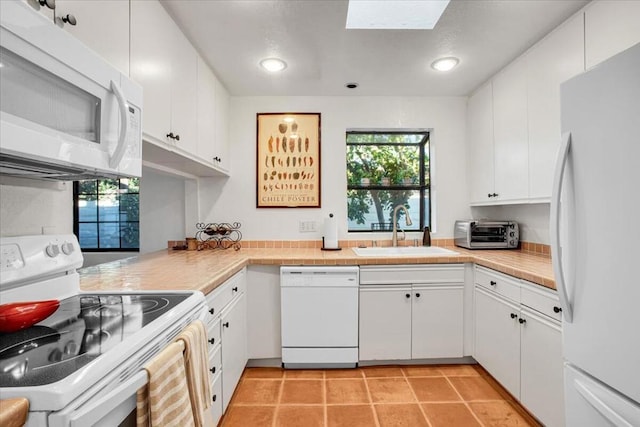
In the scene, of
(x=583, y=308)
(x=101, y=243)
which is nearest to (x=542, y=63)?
(x=583, y=308)

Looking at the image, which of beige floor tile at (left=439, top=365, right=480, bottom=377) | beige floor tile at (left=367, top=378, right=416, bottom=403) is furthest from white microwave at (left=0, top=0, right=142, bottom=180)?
beige floor tile at (left=439, top=365, right=480, bottom=377)

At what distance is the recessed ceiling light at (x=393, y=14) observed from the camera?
1762 mm

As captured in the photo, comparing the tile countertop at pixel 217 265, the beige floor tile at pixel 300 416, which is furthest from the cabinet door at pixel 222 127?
the beige floor tile at pixel 300 416

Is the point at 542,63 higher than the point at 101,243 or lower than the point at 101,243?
higher

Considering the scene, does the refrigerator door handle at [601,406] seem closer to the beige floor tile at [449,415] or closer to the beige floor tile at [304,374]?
the beige floor tile at [449,415]

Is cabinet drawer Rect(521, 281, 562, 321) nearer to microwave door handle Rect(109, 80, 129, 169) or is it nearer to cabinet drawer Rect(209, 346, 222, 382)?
cabinet drawer Rect(209, 346, 222, 382)

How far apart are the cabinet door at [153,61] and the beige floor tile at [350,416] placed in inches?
71.9

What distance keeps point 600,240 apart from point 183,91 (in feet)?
6.84

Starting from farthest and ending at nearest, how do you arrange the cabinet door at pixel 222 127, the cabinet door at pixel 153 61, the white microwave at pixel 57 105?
the cabinet door at pixel 222 127 → the cabinet door at pixel 153 61 → the white microwave at pixel 57 105

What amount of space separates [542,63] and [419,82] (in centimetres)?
89

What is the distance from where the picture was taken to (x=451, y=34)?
6.31 feet

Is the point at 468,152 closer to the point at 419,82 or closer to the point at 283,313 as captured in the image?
the point at 419,82

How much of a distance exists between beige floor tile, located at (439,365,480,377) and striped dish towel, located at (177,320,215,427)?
1901 mm

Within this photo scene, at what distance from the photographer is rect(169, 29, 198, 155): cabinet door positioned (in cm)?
174
